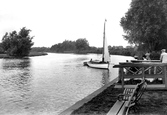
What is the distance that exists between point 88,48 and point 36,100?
171170mm

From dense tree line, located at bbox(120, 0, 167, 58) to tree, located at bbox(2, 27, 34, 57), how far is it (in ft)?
218

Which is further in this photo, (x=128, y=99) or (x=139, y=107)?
(x=139, y=107)

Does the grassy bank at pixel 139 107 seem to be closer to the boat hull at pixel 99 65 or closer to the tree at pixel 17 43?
the boat hull at pixel 99 65

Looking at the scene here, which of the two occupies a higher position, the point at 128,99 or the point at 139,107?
the point at 128,99

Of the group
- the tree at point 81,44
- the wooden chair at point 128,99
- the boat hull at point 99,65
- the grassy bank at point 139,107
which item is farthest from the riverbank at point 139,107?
the tree at point 81,44

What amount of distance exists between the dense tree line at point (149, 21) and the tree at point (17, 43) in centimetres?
6631

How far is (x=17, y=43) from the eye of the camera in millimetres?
98875

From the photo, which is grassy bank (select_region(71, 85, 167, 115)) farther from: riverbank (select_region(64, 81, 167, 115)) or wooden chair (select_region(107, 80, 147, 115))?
wooden chair (select_region(107, 80, 147, 115))

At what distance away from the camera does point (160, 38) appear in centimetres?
4166

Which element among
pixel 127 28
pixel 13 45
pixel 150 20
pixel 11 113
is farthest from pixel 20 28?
pixel 11 113

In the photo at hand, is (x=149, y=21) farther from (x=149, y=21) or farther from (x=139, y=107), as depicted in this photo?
(x=139, y=107)

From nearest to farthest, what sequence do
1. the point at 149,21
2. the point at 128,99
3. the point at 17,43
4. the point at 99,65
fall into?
the point at 128,99
the point at 149,21
the point at 99,65
the point at 17,43

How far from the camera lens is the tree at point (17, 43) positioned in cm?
9738

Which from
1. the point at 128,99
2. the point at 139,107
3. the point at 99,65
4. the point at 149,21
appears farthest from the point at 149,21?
the point at 128,99
